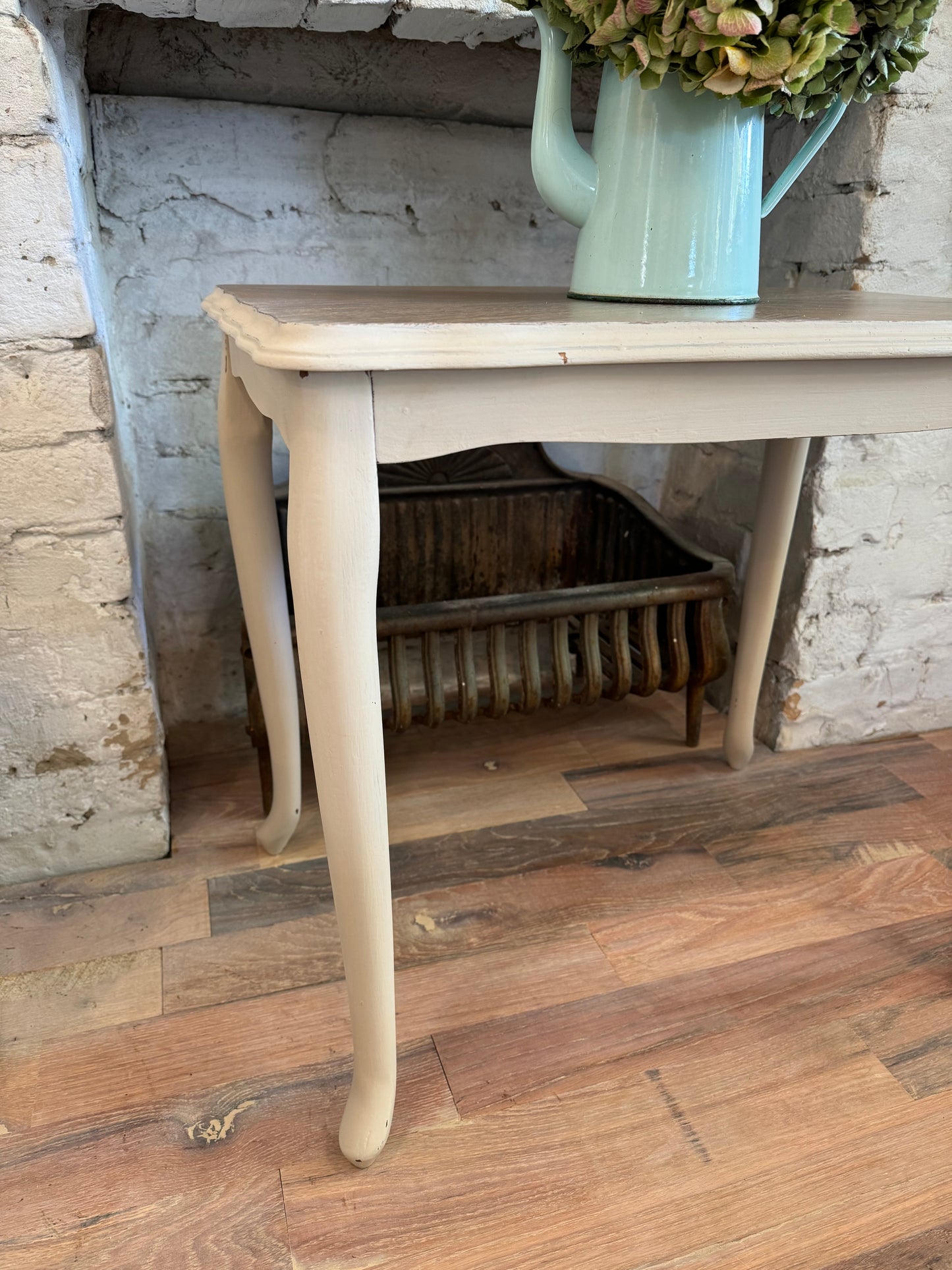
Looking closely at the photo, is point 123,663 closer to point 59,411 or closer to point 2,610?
point 2,610

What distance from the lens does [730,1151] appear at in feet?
2.39

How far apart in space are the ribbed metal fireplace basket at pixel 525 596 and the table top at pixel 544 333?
0.44 meters

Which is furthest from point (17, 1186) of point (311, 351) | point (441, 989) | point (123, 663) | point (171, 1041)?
point (311, 351)

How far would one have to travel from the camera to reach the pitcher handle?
0.74 metres

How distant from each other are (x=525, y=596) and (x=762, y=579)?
332mm

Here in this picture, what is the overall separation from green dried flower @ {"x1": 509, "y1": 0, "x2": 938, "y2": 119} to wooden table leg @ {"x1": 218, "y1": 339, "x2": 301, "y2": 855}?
1.39 ft

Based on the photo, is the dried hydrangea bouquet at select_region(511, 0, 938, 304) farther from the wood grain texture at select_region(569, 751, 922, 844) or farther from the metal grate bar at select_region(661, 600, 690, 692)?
the wood grain texture at select_region(569, 751, 922, 844)

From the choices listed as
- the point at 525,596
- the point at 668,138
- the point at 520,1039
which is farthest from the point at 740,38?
the point at 520,1039

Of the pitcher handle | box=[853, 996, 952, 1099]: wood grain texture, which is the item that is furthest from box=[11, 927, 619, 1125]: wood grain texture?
the pitcher handle

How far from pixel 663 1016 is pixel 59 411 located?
0.85 m

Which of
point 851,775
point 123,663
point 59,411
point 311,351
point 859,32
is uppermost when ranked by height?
point 859,32

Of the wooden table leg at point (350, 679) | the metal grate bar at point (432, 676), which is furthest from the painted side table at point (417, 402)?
the metal grate bar at point (432, 676)

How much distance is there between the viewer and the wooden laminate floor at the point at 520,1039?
0.67 meters

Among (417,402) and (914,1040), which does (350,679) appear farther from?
(914,1040)
